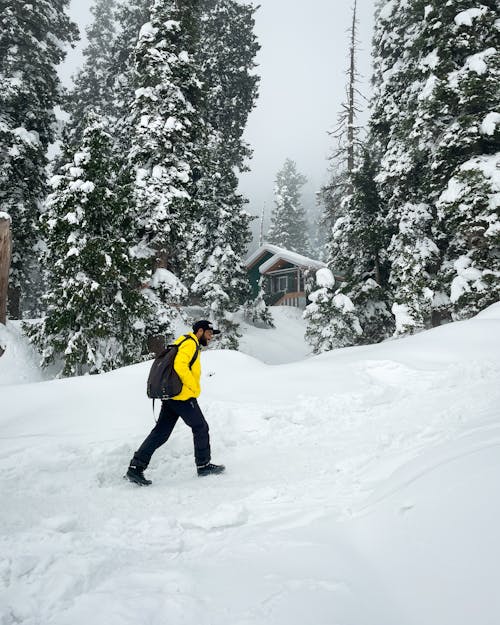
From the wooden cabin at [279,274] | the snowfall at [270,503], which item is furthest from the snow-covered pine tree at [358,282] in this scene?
the wooden cabin at [279,274]

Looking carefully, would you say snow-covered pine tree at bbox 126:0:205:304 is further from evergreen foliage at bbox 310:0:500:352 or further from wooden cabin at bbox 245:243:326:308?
wooden cabin at bbox 245:243:326:308

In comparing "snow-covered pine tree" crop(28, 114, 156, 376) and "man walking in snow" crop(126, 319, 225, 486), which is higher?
"snow-covered pine tree" crop(28, 114, 156, 376)

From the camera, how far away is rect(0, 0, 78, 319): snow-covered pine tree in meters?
16.0

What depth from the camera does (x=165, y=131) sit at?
14.5m

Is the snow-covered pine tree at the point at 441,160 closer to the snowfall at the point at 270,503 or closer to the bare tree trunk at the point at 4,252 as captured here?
the snowfall at the point at 270,503

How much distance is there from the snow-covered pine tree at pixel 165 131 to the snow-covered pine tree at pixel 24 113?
4.69 m

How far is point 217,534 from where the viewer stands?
3.33 meters

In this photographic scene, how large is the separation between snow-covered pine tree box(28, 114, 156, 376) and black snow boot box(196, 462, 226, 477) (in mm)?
7351

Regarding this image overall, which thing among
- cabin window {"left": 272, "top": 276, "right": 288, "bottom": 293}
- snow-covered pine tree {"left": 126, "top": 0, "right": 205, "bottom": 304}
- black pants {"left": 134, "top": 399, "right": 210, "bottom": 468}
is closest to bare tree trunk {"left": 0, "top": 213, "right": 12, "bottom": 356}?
snow-covered pine tree {"left": 126, "top": 0, "right": 205, "bottom": 304}

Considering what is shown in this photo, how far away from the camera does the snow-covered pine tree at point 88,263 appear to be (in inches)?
435

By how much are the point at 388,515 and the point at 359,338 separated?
15126 mm

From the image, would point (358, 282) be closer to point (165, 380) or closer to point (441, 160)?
point (441, 160)

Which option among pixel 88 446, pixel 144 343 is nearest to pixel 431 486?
pixel 88 446

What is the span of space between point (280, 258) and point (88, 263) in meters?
26.0
